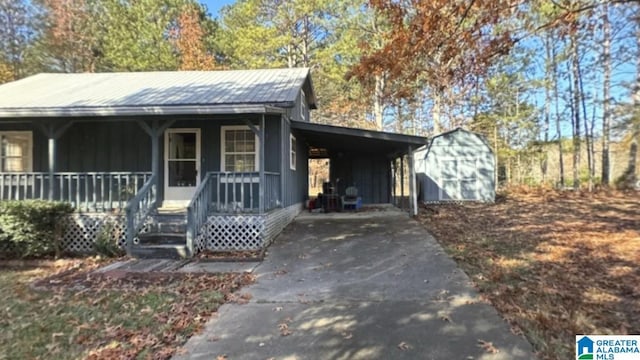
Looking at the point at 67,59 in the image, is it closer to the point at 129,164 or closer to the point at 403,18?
the point at 129,164

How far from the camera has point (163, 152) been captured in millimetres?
10570

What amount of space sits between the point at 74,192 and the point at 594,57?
22514mm

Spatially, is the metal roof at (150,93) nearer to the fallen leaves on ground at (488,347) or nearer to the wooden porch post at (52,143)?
the wooden porch post at (52,143)

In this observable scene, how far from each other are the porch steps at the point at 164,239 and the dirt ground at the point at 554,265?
5.11 meters

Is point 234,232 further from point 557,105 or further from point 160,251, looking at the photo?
point 557,105

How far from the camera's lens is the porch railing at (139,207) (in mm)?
8214

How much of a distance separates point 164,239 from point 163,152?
2.92 m

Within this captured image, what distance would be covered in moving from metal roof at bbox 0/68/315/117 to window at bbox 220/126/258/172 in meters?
0.95

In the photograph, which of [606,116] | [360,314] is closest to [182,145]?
[360,314]

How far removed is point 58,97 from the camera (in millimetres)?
10336

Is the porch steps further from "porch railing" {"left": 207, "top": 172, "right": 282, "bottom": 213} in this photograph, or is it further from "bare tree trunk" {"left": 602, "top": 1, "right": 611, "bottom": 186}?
"bare tree trunk" {"left": 602, "top": 1, "right": 611, "bottom": 186}

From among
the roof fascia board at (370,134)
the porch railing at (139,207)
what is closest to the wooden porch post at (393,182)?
the roof fascia board at (370,134)

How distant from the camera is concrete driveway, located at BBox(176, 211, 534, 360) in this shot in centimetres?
380

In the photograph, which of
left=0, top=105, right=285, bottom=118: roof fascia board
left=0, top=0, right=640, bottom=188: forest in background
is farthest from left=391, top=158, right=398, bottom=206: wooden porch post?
left=0, top=105, right=285, bottom=118: roof fascia board
